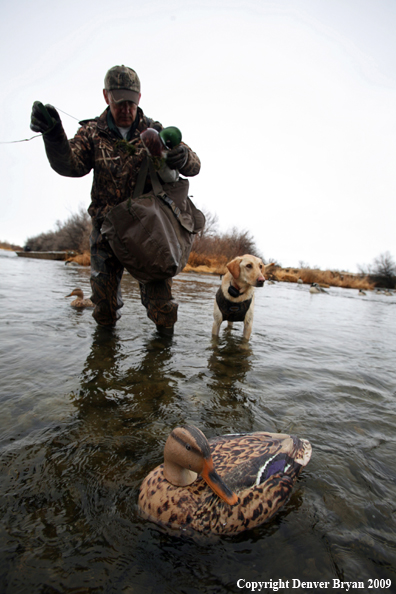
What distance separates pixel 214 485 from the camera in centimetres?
175

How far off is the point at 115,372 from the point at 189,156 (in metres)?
2.84

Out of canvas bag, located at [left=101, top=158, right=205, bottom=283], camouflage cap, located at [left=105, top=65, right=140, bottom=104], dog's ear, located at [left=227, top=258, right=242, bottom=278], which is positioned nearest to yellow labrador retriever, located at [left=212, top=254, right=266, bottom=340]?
dog's ear, located at [left=227, top=258, right=242, bottom=278]

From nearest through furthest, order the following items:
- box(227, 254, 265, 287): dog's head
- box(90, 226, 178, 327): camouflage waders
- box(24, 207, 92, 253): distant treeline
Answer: box(90, 226, 178, 327): camouflage waders < box(227, 254, 265, 287): dog's head < box(24, 207, 92, 253): distant treeline

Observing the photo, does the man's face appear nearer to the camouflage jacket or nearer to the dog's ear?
the camouflage jacket

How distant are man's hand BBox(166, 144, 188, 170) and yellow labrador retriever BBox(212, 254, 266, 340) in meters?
1.89

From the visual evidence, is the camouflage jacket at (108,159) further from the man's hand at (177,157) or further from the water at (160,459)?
the water at (160,459)

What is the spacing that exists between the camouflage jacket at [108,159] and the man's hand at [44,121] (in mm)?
531

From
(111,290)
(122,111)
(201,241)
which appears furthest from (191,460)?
(201,241)

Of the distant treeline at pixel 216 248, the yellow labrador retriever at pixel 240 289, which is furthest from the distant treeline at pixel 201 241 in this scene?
the yellow labrador retriever at pixel 240 289

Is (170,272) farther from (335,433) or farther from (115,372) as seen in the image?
(335,433)

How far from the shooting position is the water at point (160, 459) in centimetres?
146

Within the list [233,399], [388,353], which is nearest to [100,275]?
[233,399]

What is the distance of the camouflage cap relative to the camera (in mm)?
3811

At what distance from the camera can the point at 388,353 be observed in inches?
235
